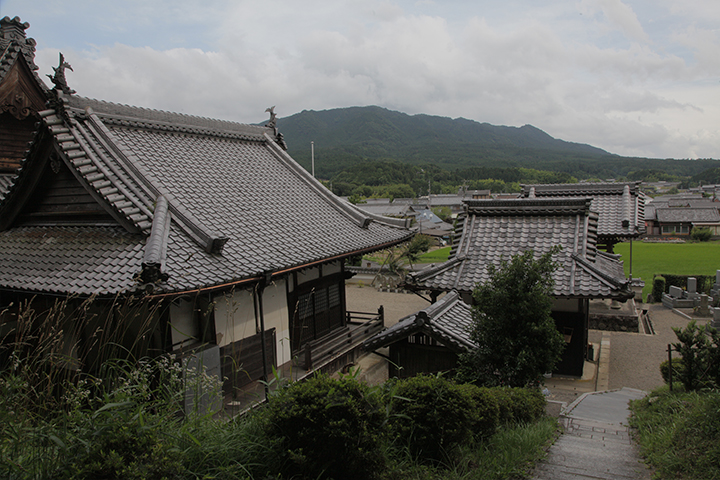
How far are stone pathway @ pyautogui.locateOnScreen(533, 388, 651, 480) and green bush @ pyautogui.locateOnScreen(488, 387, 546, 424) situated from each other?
1.46ft

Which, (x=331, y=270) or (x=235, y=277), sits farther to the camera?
(x=331, y=270)

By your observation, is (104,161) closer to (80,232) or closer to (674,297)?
(80,232)

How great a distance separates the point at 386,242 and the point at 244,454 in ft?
29.5

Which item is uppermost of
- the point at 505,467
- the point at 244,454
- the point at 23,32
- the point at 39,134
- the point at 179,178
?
the point at 23,32

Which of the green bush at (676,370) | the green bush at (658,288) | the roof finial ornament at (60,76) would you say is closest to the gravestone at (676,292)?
the green bush at (658,288)

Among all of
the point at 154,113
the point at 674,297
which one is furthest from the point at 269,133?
the point at 674,297

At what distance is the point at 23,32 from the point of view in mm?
10750

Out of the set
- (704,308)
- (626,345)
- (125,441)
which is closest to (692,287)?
(704,308)

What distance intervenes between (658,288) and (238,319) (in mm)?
22990

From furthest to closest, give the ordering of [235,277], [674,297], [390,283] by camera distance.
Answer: [390,283]
[674,297]
[235,277]

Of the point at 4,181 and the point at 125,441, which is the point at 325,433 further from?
the point at 4,181

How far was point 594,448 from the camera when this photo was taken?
514 cm

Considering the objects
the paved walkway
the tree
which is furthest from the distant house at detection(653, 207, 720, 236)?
the tree

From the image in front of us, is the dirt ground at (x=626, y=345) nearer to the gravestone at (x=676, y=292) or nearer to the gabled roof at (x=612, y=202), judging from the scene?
the gravestone at (x=676, y=292)
